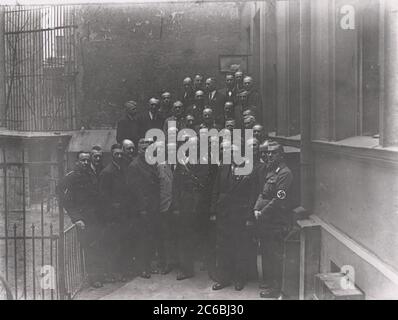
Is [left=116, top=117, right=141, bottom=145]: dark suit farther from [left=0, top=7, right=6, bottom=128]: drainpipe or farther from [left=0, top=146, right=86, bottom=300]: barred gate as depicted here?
[left=0, top=7, right=6, bottom=128]: drainpipe

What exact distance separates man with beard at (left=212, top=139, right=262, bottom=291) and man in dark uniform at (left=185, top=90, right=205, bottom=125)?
2.47 m

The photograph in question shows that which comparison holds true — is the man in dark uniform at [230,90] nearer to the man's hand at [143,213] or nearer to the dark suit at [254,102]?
the dark suit at [254,102]

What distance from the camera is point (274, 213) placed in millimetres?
6430

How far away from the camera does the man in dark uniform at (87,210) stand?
22.2 ft

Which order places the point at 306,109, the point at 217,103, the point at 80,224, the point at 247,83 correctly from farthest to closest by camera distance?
the point at 217,103
the point at 247,83
the point at 306,109
the point at 80,224

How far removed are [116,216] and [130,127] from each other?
238cm

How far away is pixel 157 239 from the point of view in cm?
746

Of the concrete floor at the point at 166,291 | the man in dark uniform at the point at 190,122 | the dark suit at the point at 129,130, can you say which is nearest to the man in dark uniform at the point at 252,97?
the man in dark uniform at the point at 190,122

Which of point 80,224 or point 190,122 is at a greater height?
point 190,122

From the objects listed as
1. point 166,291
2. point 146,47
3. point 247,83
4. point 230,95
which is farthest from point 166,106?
point 166,291

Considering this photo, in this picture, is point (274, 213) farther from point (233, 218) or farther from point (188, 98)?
point (188, 98)

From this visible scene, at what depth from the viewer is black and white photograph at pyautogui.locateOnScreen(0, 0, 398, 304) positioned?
4621mm
